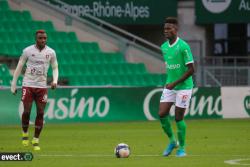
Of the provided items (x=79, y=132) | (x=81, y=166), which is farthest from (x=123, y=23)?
(x=81, y=166)

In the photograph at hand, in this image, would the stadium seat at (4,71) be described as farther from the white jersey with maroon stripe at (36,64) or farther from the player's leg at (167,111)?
the player's leg at (167,111)

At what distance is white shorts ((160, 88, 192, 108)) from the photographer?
14648mm

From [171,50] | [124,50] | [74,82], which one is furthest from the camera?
[124,50]

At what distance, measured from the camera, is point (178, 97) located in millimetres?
14680

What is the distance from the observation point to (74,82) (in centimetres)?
3117

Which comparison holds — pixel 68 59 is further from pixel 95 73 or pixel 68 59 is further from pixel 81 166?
pixel 81 166

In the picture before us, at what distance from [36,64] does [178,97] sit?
3811 millimetres

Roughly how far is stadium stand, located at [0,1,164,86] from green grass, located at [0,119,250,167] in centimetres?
519

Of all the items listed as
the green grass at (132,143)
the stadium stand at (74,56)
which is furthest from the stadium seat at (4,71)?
the green grass at (132,143)

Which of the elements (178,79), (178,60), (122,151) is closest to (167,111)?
(178,79)

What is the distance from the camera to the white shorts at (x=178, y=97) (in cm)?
1465

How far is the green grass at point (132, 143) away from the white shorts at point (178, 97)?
88cm

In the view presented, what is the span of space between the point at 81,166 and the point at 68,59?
20231mm

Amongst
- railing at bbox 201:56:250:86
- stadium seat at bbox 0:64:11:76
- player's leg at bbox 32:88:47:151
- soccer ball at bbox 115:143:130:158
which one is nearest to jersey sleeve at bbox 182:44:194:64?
soccer ball at bbox 115:143:130:158
